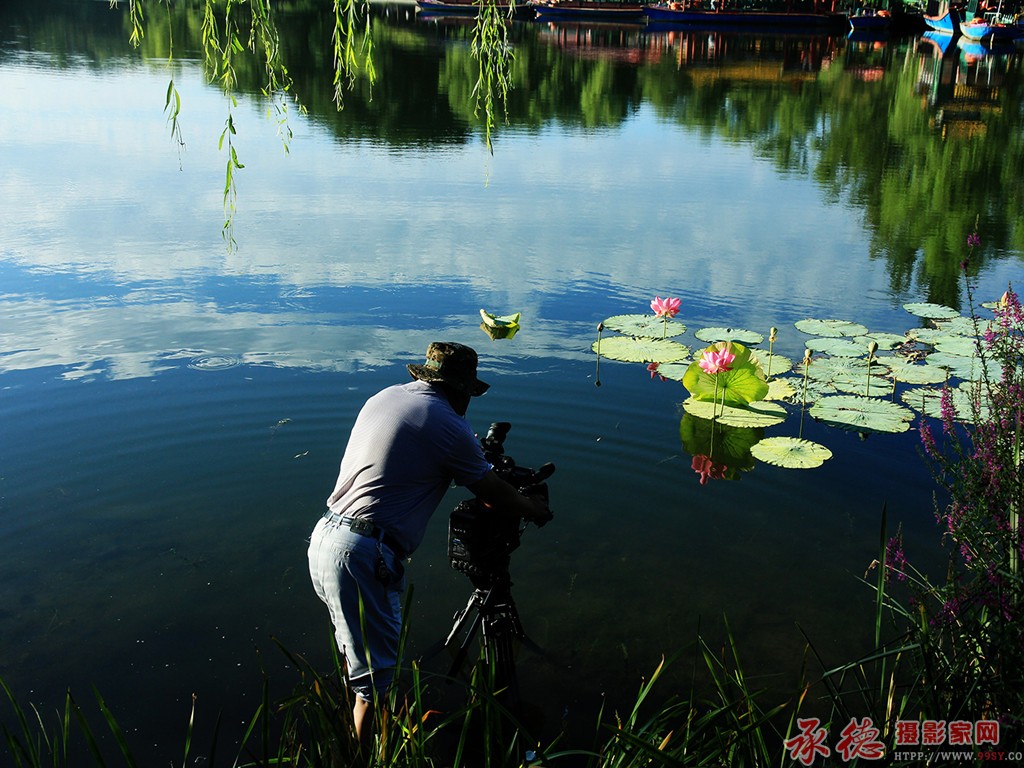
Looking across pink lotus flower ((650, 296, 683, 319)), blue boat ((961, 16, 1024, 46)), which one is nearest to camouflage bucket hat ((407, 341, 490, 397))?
pink lotus flower ((650, 296, 683, 319))

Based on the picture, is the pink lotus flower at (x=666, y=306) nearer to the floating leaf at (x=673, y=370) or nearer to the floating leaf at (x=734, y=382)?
the floating leaf at (x=673, y=370)

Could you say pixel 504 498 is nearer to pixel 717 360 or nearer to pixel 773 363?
pixel 717 360

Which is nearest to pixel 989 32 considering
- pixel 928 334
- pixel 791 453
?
pixel 928 334

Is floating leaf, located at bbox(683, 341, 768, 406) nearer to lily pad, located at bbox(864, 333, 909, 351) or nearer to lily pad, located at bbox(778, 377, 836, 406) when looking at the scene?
lily pad, located at bbox(778, 377, 836, 406)

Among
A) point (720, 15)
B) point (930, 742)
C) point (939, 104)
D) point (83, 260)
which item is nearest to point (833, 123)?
point (939, 104)

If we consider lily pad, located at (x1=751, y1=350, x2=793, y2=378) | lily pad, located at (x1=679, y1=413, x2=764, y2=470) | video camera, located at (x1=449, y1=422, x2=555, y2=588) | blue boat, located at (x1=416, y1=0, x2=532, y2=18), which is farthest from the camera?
blue boat, located at (x1=416, y1=0, x2=532, y2=18)

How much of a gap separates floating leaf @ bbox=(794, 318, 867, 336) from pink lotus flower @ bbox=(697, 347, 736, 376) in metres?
2.07

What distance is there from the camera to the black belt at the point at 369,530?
3.34 m

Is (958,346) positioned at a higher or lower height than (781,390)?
higher

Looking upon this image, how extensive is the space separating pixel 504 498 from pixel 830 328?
237 inches

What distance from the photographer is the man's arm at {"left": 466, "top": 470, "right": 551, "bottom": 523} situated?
352 centimetres

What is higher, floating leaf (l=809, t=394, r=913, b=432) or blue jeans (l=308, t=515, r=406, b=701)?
blue jeans (l=308, t=515, r=406, b=701)

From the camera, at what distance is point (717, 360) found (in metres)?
6.77

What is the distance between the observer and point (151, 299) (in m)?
9.33
